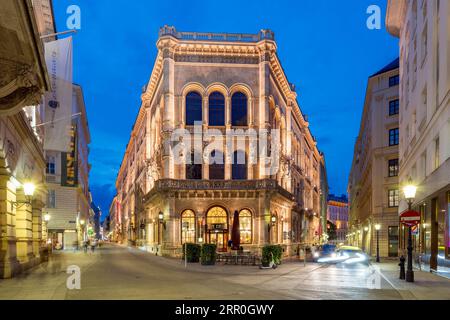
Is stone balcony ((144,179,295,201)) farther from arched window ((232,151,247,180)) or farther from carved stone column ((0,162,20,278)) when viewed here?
carved stone column ((0,162,20,278))

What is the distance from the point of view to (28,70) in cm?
1384

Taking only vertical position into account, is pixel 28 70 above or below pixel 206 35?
below

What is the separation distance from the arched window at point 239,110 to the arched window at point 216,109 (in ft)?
3.20

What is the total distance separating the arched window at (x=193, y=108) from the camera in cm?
5050

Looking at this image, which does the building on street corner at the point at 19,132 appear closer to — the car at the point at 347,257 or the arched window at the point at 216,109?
the arched window at the point at 216,109

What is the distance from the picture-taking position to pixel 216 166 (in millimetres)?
50875

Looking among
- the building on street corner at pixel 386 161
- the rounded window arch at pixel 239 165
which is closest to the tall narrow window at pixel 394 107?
the building on street corner at pixel 386 161

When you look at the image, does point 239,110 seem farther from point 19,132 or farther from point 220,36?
point 19,132

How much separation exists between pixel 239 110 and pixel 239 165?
211 inches

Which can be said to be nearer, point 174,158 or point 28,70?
point 28,70

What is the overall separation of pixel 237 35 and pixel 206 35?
3057mm

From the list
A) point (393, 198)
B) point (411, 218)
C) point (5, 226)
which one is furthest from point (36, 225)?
point (393, 198)
